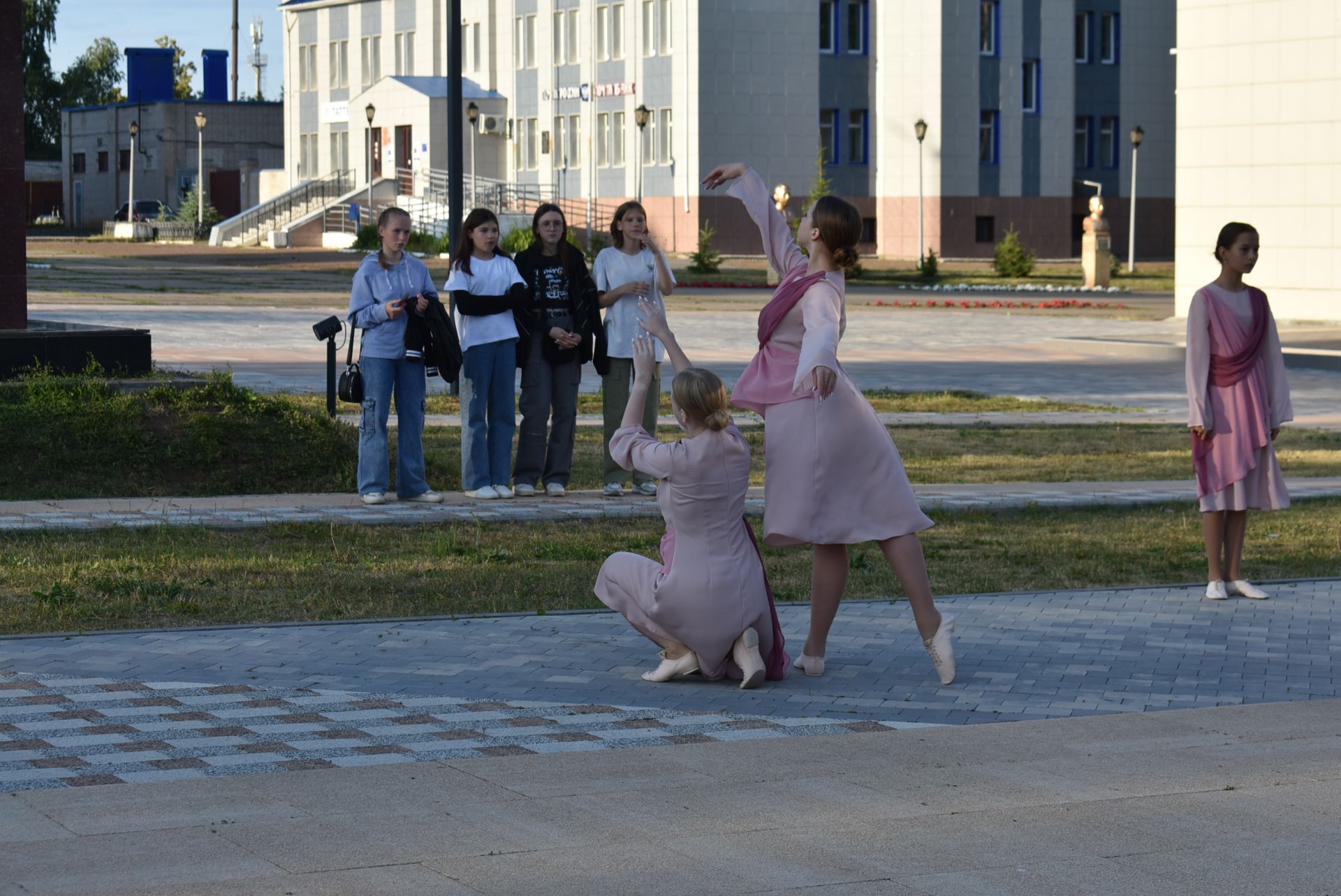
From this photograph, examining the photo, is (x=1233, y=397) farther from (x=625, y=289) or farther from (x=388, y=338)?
(x=388, y=338)

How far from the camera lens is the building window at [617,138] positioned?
68.8m

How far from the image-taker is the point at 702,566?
7.24m

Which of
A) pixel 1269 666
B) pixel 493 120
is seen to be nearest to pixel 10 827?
pixel 1269 666

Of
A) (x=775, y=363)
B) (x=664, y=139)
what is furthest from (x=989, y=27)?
(x=775, y=363)

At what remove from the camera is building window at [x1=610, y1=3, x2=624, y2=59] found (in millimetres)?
68188

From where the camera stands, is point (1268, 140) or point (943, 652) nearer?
point (943, 652)

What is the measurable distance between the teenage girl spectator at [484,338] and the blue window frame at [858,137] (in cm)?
5727

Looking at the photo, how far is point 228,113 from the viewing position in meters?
92.9

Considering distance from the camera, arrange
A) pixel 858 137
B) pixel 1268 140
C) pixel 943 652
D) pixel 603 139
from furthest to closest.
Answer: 1. pixel 603 139
2. pixel 858 137
3. pixel 1268 140
4. pixel 943 652

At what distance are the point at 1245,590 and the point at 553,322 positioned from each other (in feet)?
16.1

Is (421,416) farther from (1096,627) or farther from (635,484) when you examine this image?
(1096,627)

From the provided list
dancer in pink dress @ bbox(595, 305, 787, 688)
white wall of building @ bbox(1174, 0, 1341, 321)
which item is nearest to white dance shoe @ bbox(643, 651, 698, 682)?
dancer in pink dress @ bbox(595, 305, 787, 688)

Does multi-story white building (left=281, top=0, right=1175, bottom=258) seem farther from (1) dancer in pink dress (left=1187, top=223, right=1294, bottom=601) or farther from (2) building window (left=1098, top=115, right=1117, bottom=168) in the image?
(1) dancer in pink dress (left=1187, top=223, right=1294, bottom=601)

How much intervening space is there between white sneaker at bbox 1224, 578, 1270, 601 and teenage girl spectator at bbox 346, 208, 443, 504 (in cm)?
510
